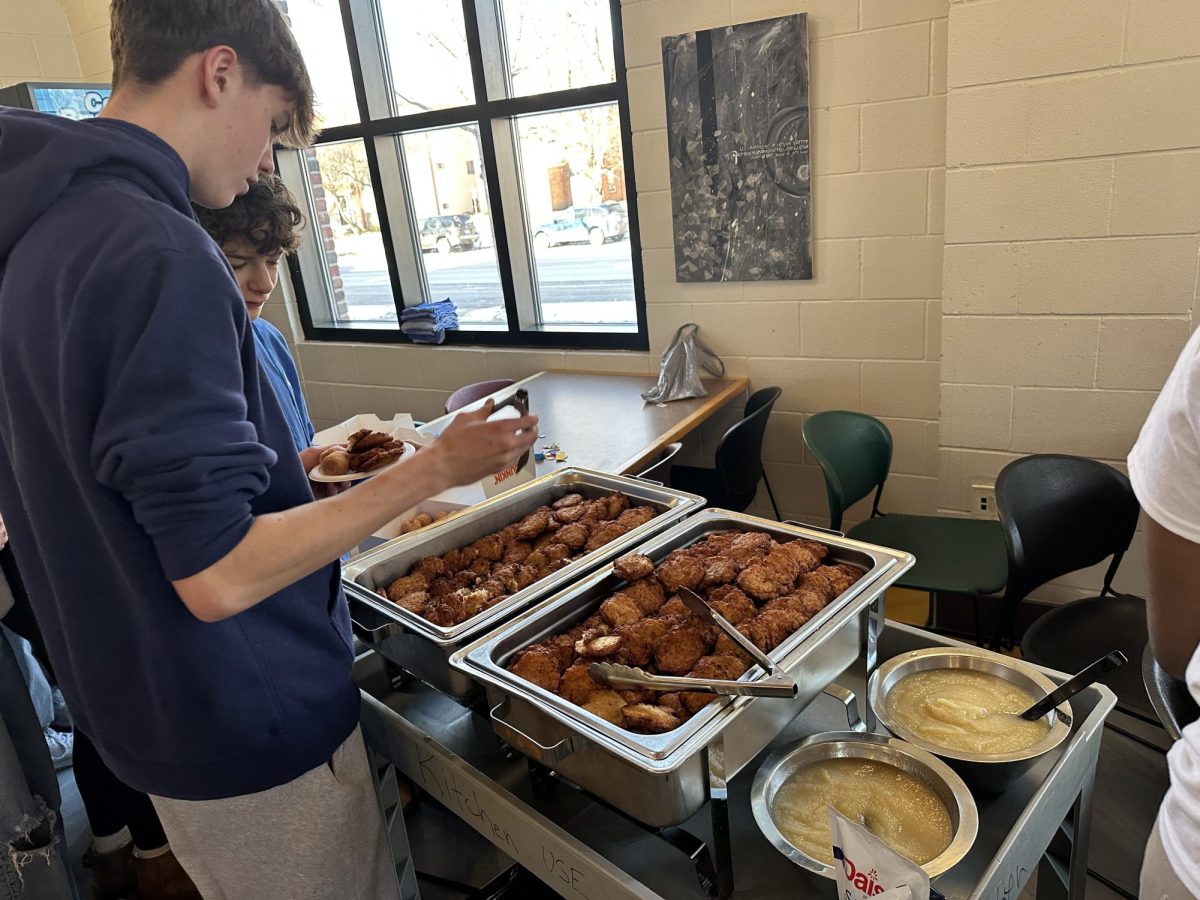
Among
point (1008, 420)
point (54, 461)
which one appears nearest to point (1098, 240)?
point (1008, 420)

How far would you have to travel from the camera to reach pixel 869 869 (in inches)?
28.7

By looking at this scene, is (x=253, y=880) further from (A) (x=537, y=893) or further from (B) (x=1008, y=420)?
(B) (x=1008, y=420)

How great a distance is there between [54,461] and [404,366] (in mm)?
3263

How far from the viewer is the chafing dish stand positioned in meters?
0.91

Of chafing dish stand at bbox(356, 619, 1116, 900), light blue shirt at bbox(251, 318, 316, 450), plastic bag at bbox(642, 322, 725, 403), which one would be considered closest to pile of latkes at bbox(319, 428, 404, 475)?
light blue shirt at bbox(251, 318, 316, 450)

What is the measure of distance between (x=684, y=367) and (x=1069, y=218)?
132 cm

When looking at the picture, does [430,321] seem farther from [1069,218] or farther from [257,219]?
[1069,218]

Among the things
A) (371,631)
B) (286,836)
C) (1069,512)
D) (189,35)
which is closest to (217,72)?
(189,35)

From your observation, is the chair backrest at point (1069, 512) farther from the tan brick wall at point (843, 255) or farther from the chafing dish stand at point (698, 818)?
the chafing dish stand at point (698, 818)

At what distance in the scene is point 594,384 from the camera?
3.26 meters

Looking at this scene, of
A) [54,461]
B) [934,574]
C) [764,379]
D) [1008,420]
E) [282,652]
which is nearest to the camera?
[54,461]

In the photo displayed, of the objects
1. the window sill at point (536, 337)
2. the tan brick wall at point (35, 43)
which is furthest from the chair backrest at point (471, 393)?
the tan brick wall at point (35, 43)

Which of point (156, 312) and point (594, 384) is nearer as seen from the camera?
point (156, 312)

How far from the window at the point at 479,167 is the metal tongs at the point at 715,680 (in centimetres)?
246
